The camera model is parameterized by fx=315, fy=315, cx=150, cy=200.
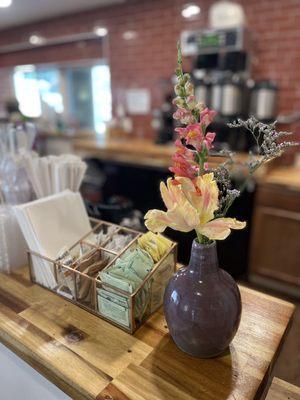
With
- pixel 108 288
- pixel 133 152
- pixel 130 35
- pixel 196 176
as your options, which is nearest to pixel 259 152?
pixel 196 176

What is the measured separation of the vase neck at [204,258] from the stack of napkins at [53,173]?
615mm

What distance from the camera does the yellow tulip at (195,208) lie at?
0.61 m

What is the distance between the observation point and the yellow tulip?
612 mm

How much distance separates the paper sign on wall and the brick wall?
68 mm

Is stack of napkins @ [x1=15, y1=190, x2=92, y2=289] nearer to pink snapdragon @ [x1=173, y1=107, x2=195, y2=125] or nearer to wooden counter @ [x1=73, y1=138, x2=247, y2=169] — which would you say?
pink snapdragon @ [x1=173, y1=107, x2=195, y2=125]

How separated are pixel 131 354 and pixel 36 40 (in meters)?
4.79

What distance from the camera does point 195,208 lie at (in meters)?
0.63

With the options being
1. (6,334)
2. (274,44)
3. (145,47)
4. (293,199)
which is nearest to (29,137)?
(6,334)

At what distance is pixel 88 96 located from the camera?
435 centimetres

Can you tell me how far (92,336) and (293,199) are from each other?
1796 millimetres

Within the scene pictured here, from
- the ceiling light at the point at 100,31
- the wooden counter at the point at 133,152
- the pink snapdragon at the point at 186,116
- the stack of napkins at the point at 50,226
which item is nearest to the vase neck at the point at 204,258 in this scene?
the pink snapdragon at the point at 186,116

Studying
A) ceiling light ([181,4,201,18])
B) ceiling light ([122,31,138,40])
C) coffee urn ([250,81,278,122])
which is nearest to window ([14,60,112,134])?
ceiling light ([122,31,138,40])

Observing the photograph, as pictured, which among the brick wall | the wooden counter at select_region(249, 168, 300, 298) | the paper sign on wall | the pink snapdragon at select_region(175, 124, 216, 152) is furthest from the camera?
the paper sign on wall

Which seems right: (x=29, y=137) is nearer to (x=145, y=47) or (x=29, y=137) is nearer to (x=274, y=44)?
(x=274, y=44)
